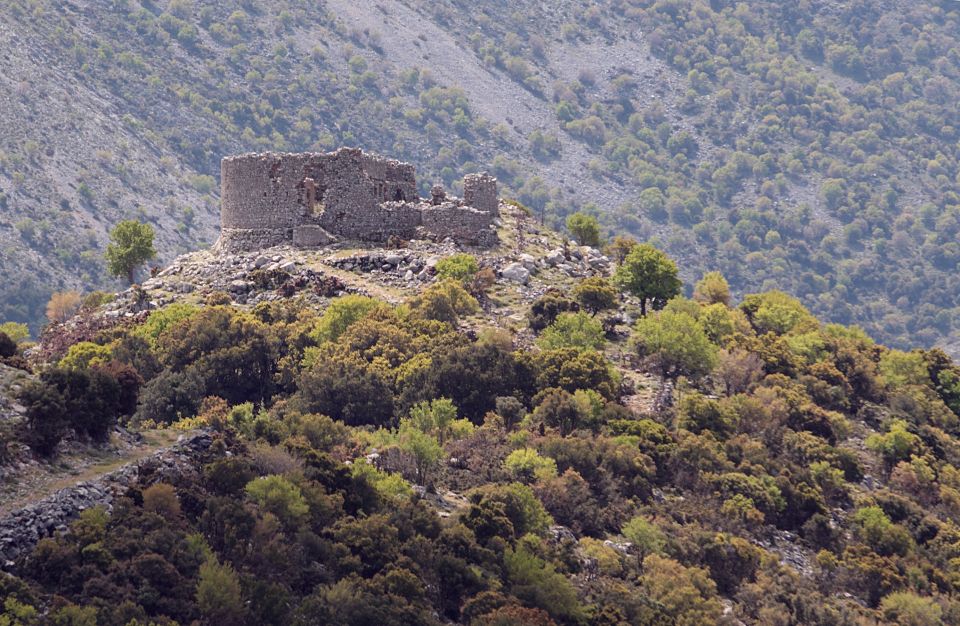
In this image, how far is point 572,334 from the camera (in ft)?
275

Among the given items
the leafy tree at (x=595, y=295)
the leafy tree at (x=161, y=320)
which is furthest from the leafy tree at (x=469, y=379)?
the leafy tree at (x=161, y=320)

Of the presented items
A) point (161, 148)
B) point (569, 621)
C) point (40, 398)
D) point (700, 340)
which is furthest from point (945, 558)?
point (161, 148)

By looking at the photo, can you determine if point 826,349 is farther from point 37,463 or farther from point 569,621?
point 37,463

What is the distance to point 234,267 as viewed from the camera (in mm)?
90062

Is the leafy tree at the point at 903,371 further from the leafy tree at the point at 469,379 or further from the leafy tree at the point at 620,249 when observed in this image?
the leafy tree at the point at 469,379

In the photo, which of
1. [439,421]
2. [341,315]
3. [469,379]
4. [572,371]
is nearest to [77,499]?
[439,421]

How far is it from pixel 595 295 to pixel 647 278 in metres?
4.90

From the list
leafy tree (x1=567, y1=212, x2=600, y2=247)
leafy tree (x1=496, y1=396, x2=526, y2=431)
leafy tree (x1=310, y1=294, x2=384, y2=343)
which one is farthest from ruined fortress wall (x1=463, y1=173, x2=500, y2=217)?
leafy tree (x1=496, y1=396, x2=526, y2=431)

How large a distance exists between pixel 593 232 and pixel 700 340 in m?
19.8

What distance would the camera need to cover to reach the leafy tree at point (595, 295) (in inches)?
3489

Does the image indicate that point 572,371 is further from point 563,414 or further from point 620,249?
point 620,249

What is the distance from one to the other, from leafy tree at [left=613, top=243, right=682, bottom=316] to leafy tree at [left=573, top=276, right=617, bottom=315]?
2.25 meters

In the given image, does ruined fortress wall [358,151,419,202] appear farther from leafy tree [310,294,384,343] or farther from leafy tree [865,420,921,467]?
leafy tree [865,420,921,467]

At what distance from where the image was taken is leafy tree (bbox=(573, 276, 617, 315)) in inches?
3489
